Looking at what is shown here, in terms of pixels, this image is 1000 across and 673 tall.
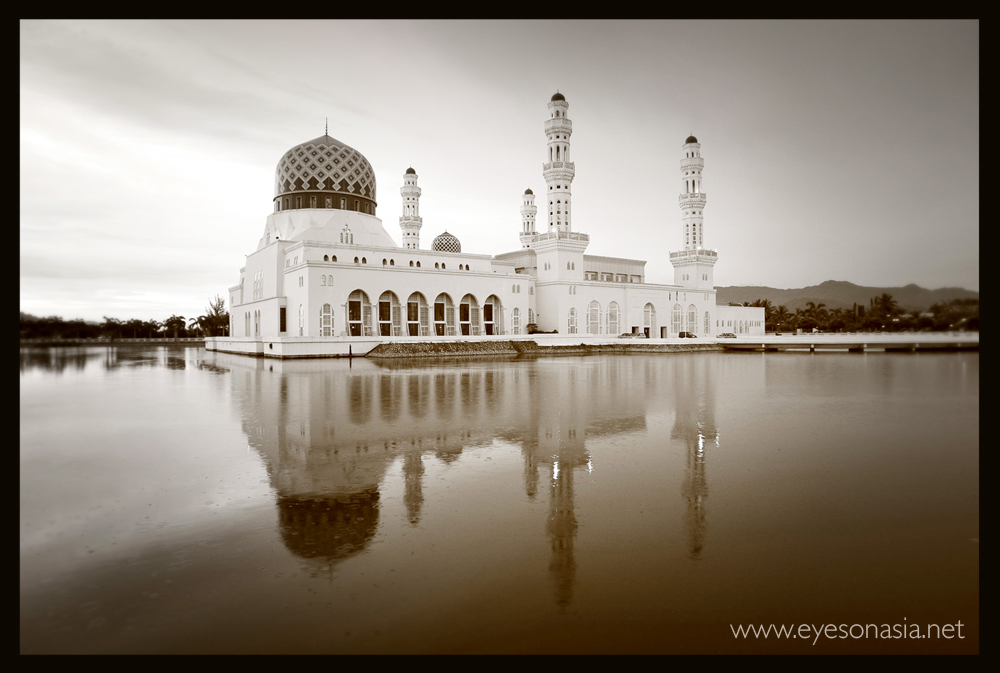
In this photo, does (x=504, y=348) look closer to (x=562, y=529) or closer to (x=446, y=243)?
(x=446, y=243)

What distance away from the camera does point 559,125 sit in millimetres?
45531

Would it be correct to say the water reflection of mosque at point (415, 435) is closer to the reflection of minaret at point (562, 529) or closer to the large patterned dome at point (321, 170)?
the reflection of minaret at point (562, 529)

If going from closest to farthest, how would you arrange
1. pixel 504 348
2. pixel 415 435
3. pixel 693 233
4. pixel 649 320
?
pixel 415 435
pixel 504 348
pixel 649 320
pixel 693 233

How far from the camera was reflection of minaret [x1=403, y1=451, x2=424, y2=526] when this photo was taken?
511cm

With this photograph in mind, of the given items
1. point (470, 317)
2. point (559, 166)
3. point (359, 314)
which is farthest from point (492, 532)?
point (559, 166)

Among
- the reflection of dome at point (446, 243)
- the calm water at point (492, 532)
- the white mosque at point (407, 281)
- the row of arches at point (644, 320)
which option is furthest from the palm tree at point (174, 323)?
the calm water at point (492, 532)

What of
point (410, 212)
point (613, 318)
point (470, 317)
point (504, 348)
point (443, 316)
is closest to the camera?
point (504, 348)

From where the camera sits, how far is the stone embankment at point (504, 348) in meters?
33.2

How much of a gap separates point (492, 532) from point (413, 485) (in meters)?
1.66

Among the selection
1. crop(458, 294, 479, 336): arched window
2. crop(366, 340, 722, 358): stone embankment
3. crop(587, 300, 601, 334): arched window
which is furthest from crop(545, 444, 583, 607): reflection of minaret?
crop(587, 300, 601, 334): arched window

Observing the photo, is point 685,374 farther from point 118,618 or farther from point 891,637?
point 118,618

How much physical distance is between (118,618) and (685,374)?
20.0 metres

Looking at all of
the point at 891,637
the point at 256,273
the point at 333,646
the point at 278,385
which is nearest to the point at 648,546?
the point at 891,637
